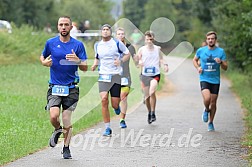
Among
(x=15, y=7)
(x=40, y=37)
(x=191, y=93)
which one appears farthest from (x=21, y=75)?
(x=15, y=7)

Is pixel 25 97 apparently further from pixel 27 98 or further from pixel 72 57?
pixel 72 57

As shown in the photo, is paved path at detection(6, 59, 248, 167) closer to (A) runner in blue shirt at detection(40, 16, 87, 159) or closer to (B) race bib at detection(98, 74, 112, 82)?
(A) runner in blue shirt at detection(40, 16, 87, 159)

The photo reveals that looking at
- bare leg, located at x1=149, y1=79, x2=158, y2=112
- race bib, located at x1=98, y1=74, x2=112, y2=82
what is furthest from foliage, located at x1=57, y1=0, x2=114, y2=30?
race bib, located at x1=98, y1=74, x2=112, y2=82

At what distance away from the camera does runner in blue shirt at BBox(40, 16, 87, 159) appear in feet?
34.9

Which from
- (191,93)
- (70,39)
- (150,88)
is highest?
(70,39)

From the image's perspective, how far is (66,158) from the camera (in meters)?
10.7

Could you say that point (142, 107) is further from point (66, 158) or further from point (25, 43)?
point (25, 43)

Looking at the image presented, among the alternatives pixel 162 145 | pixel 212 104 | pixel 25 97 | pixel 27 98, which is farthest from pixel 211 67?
pixel 25 97

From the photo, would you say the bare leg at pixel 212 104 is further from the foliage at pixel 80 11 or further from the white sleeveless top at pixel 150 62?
the foliage at pixel 80 11

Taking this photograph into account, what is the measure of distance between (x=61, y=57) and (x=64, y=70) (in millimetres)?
225

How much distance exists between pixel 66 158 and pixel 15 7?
45.7m

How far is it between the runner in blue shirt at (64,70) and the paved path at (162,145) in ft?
1.99

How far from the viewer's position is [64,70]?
424 inches

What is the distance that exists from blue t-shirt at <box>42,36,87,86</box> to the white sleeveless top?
5412 mm
